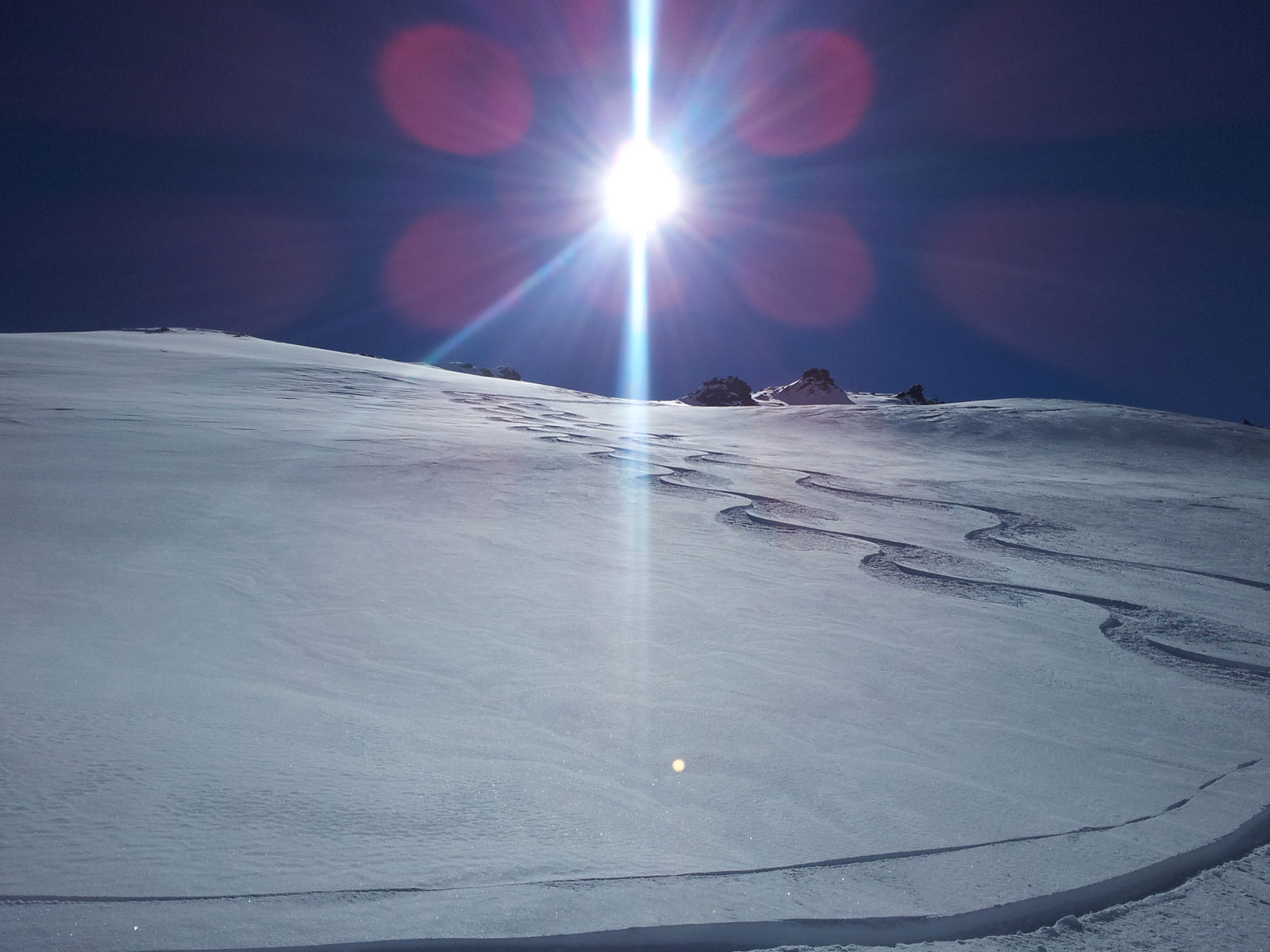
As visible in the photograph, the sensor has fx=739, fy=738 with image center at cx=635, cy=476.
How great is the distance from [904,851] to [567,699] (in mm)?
1174

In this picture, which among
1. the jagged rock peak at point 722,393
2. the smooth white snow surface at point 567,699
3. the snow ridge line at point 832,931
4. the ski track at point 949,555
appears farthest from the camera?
the jagged rock peak at point 722,393

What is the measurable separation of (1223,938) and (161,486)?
18.4 feet

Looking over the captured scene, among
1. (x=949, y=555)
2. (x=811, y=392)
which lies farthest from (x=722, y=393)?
(x=949, y=555)

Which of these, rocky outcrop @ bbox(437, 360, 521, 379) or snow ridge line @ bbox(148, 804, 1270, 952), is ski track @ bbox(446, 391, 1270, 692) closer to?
snow ridge line @ bbox(148, 804, 1270, 952)

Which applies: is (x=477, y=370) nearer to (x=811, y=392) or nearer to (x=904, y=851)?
(x=811, y=392)

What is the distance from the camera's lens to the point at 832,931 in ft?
5.19

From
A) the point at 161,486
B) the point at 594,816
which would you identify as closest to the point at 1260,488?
the point at 594,816

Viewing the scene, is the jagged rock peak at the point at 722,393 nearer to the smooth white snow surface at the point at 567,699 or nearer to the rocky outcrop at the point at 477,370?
the rocky outcrop at the point at 477,370

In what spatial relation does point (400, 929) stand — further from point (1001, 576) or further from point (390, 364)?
point (390, 364)

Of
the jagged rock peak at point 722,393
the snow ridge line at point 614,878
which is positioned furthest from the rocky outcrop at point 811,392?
the snow ridge line at point 614,878

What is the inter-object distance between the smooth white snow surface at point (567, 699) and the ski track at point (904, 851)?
0.02 meters

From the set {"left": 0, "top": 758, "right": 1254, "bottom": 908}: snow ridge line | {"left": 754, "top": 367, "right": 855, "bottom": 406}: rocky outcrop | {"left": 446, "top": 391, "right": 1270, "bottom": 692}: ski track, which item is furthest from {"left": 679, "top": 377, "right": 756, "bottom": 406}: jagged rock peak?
{"left": 0, "top": 758, "right": 1254, "bottom": 908}: snow ridge line

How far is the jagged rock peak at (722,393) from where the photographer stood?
133 ft

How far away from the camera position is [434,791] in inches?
75.8
